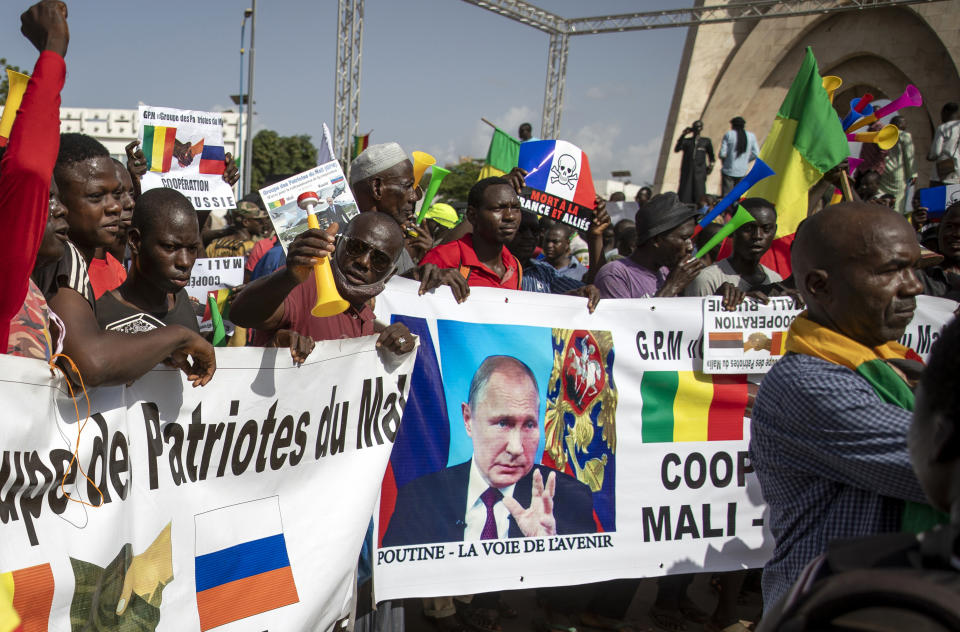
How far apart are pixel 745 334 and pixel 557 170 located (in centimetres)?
186

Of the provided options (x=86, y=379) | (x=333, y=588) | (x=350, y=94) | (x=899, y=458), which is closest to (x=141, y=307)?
(x=86, y=379)

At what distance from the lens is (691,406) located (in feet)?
14.6

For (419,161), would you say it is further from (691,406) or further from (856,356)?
(856,356)

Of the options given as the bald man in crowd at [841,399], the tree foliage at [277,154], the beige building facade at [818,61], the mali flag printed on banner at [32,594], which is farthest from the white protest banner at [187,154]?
the tree foliage at [277,154]

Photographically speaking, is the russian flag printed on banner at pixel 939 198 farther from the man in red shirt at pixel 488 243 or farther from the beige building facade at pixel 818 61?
the beige building facade at pixel 818 61

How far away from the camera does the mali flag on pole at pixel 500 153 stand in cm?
765

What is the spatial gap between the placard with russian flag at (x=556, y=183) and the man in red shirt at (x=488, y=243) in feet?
3.02

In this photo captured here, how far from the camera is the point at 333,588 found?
10.8 ft

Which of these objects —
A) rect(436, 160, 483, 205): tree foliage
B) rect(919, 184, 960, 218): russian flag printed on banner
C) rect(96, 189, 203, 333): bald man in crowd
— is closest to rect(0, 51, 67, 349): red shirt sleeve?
rect(96, 189, 203, 333): bald man in crowd

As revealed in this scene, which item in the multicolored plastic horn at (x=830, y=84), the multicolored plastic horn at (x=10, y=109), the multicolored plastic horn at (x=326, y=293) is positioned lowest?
the multicolored plastic horn at (x=326, y=293)

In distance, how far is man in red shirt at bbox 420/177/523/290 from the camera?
4.64 m

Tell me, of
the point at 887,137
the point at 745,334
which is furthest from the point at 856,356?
the point at 887,137

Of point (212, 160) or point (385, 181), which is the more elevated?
point (212, 160)

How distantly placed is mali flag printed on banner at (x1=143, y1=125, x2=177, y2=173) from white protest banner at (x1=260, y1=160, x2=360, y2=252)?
3.08 meters
